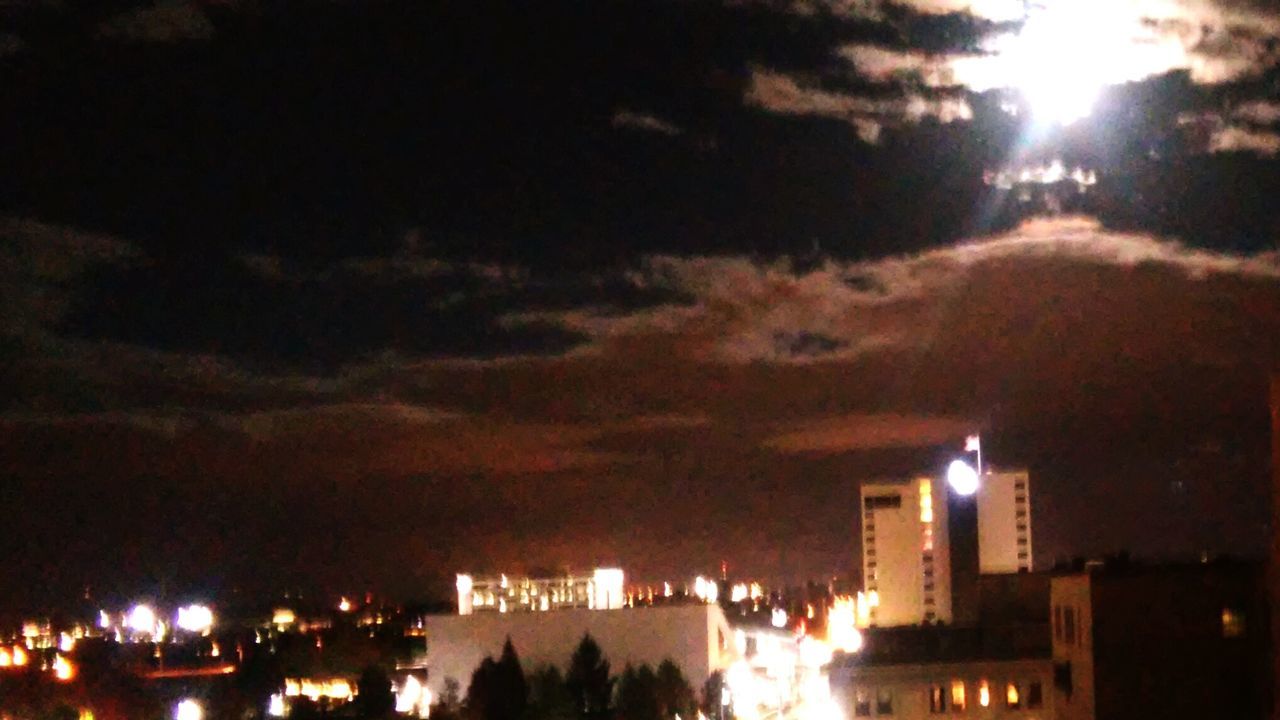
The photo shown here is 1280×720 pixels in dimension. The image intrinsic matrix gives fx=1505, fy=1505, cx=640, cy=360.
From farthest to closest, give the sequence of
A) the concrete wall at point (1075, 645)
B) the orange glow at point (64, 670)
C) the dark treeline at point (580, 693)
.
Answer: the orange glow at point (64, 670) < the dark treeline at point (580, 693) < the concrete wall at point (1075, 645)

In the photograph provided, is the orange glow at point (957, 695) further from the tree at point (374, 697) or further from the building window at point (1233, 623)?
the tree at point (374, 697)

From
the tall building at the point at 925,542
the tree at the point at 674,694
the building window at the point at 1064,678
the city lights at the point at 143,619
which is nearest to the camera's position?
the building window at the point at 1064,678

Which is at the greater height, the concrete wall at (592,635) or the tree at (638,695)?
the concrete wall at (592,635)

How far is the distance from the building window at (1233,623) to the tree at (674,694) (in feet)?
52.1

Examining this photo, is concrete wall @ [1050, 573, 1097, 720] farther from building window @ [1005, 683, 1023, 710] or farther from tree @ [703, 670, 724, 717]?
tree @ [703, 670, 724, 717]

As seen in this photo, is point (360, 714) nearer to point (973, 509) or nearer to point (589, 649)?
point (589, 649)

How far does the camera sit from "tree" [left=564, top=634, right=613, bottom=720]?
150 feet

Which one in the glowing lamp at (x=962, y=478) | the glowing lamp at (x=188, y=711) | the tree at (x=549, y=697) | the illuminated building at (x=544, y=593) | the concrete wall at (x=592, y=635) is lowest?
the glowing lamp at (x=188, y=711)

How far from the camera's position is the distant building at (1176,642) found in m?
37.2

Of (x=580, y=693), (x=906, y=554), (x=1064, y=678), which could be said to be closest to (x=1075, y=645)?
(x=1064, y=678)

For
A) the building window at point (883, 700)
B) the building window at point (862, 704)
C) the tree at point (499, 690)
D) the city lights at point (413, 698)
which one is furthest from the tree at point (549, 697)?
the building window at point (883, 700)

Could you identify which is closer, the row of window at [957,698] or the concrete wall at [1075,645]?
the concrete wall at [1075,645]

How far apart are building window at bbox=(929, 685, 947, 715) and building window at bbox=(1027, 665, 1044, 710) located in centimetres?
286

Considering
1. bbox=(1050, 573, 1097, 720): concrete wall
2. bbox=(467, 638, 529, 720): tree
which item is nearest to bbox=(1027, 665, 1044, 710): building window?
bbox=(1050, 573, 1097, 720): concrete wall
